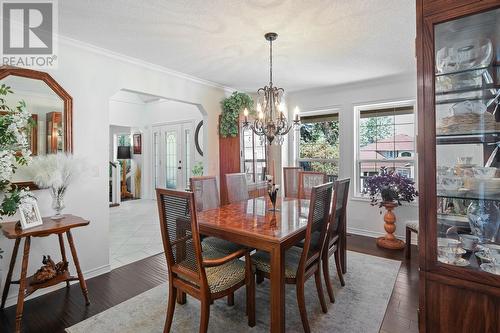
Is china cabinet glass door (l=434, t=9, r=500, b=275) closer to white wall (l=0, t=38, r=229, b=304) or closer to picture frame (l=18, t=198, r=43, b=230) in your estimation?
picture frame (l=18, t=198, r=43, b=230)

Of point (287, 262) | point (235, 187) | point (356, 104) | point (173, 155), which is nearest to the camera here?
point (287, 262)

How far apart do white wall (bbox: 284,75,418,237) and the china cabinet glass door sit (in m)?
2.93

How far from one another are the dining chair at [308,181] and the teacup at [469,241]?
218 centimetres

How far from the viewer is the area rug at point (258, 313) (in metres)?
2.00

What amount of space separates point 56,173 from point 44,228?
51 centimetres

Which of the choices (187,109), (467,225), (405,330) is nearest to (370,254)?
(405,330)

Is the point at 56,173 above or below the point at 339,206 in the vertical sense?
above

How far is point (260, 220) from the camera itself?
2268mm

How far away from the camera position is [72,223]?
2.33m

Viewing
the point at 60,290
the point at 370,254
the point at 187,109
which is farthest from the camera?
the point at 187,109

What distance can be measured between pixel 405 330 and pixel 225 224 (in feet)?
5.29

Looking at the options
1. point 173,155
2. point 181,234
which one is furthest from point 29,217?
point 173,155

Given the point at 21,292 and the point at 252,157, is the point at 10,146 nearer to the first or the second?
the point at 21,292

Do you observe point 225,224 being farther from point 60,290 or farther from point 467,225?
point 60,290
